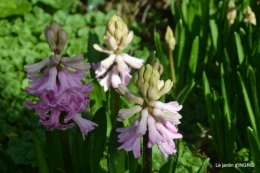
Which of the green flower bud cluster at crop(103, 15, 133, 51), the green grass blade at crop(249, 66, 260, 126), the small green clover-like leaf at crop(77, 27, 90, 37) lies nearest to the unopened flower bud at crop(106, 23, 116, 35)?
the green flower bud cluster at crop(103, 15, 133, 51)

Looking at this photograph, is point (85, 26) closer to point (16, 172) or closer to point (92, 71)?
point (92, 71)

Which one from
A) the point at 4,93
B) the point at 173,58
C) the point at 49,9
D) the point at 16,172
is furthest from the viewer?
the point at 49,9

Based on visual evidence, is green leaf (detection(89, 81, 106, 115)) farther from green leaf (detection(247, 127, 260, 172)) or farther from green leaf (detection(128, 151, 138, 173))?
green leaf (detection(247, 127, 260, 172))

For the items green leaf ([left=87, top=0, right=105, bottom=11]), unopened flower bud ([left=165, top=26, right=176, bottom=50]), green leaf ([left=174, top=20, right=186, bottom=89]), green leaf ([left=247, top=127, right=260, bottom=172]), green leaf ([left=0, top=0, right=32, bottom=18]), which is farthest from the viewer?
green leaf ([left=87, top=0, right=105, bottom=11])

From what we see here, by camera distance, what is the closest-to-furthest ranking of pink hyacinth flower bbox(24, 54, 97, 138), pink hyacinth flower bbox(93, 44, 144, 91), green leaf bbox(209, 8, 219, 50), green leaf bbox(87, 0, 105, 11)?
1. pink hyacinth flower bbox(24, 54, 97, 138)
2. pink hyacinth flower bbox(93, 44, 144, 91)
3. green leaf bbox(209, 8, 219, 50)
4. green leaf bbox(87, 0, 105, 11)

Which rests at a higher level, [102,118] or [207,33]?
[207,33]

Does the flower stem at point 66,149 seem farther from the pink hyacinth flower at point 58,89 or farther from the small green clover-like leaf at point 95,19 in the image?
the small green clover-like leaf at point 95,19

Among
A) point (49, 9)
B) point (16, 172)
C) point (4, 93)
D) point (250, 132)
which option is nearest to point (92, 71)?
point (4, 93)

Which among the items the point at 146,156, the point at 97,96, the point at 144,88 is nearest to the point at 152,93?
the point at 144,88
